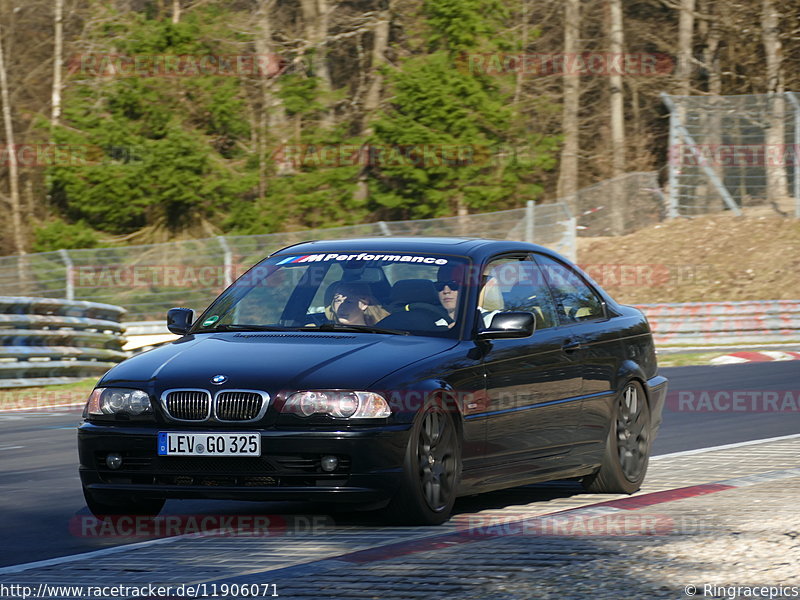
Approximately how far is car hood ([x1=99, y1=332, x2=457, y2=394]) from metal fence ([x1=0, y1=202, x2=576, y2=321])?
21061 millimetres

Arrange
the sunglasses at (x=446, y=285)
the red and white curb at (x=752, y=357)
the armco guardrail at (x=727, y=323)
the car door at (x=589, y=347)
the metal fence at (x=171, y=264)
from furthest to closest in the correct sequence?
the metal fence at (x=171, y=264) < the armco guardrail at (x=727, y=323) < the red and white curb at (x=752, y=357) < the car door at (x=589, y=347) < the sunglasses at (x=446, y=285)

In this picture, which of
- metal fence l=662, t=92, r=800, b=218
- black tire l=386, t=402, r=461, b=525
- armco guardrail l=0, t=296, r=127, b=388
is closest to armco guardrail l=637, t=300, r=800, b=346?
metal fence l=662, t=92, r=800, b=218

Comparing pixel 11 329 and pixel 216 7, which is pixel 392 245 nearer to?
pixel 11 329

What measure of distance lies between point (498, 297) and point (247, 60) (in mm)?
37105

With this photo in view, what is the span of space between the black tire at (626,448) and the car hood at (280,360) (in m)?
1.73

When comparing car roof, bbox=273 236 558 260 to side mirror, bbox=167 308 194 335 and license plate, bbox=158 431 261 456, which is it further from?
license plate, bbox=158 431 261 456

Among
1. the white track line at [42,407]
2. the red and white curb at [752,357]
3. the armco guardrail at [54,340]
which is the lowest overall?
the red and white curb at [752,357]

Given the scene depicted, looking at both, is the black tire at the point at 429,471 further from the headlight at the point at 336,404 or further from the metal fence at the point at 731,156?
the metal fence at the point at 731,156

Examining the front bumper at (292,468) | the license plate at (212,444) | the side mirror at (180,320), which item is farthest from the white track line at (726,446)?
the license plate at (212,444)

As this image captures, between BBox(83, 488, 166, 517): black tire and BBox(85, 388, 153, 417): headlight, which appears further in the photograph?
BBox(83, 488, 166, 517): black tire

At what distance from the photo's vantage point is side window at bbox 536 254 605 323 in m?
8.87

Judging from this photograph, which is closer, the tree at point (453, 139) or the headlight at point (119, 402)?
the headlight at point (119, 402)

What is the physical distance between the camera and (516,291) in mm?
8531

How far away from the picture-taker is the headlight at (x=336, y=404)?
6.95 metres
